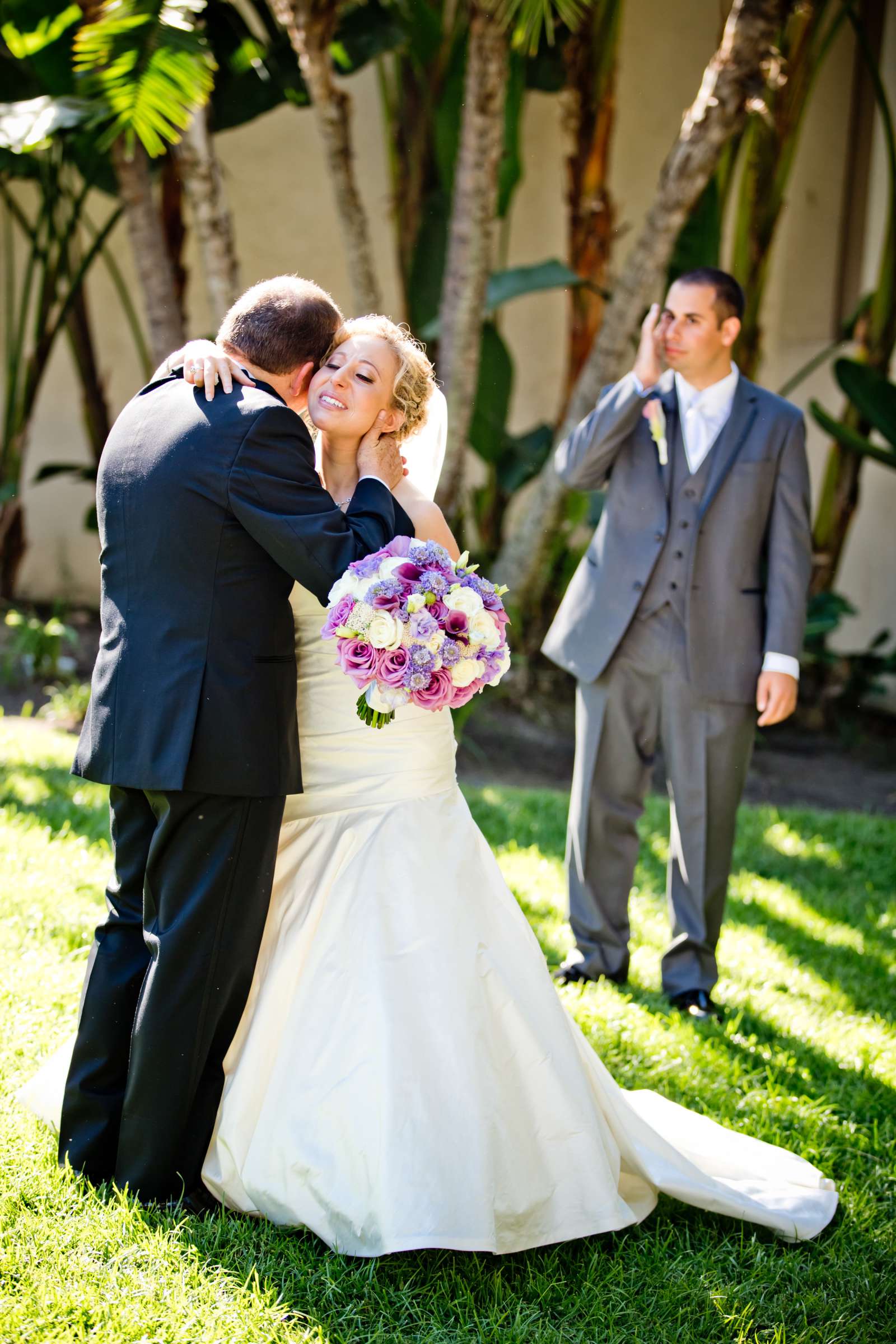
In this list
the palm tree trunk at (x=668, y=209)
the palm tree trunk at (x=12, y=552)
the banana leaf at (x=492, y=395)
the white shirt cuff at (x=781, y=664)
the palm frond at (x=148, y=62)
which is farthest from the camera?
the palm tree trunk at (x=12, y=552)

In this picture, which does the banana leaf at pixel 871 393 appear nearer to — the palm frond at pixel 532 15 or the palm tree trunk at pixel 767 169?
the palm tree trunk at pixel 767 169

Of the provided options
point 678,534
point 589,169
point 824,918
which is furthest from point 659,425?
point 589,169

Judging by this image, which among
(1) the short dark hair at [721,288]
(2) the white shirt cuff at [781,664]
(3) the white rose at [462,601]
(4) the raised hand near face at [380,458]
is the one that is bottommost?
(2) the white shirt cuff at [781,664]

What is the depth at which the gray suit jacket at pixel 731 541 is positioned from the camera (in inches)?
155

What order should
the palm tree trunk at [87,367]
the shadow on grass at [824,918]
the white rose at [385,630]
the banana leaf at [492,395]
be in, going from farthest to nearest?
the palm tree trunk at [87,367] → the banana leaf at [492,395] → the shadow on grass at [824,918] → the white rose at [385,630]

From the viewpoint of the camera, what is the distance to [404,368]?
2.81 metres

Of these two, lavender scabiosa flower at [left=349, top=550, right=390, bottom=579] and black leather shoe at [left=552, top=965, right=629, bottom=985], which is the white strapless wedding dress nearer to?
lavender scabiosa flower at [left=349, top=550, right=390, bottom=579]

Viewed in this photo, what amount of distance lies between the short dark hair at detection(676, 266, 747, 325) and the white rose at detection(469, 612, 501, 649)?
6.60 ft

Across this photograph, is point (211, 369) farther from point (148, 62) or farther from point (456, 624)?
point (148, 62)

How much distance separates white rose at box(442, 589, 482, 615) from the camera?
238 centimetres

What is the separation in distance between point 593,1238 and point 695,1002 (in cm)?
138

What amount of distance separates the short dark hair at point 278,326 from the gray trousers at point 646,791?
1.78 m

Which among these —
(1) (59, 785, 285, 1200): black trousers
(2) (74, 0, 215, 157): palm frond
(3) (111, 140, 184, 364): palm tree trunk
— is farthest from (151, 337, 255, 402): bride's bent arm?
(3) (111, 140, 184, 364): palm tree trunk

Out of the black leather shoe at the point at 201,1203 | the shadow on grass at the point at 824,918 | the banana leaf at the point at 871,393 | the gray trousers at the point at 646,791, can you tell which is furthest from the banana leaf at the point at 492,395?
the black leather shoe at the point at 201,1203
